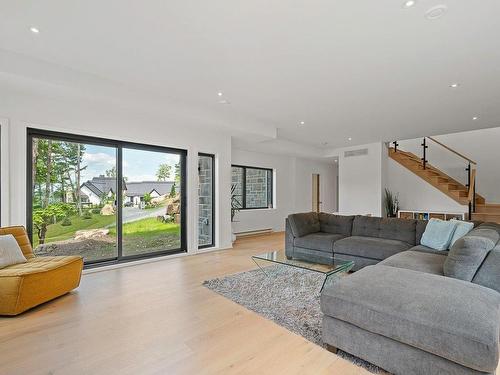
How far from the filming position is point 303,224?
4.79 meters

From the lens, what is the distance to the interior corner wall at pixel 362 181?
292 inches

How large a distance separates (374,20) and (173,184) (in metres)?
4.05

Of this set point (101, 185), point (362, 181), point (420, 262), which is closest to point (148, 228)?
point (101, 185)

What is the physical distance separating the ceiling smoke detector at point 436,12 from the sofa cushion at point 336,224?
317cm

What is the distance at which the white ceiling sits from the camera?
222 cm

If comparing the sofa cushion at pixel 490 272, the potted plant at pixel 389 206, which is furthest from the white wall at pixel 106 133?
the potted plant at pixel 389 206

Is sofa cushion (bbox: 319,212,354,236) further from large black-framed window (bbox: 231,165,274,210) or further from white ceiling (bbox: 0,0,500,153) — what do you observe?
large black-framed window (bbox: 231,165,274,210)

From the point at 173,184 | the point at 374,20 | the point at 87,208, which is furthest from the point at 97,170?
the point at 374,20

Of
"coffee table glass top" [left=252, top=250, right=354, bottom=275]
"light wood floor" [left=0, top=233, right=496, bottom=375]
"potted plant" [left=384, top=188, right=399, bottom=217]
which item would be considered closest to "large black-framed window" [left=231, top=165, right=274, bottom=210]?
"potted plant" [left=384, top=188, right=399, bottom=217]

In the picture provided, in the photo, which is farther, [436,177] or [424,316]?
[436,177]

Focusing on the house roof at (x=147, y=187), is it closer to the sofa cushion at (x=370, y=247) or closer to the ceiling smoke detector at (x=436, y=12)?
the sofa cushion at (x=370, y=247)

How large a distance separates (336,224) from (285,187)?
3.92 m

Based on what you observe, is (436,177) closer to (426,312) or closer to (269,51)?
(269,51)

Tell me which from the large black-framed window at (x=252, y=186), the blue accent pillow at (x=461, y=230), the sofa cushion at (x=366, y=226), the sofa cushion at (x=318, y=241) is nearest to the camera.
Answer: the blue accent pillow at (x=461, y=230)
